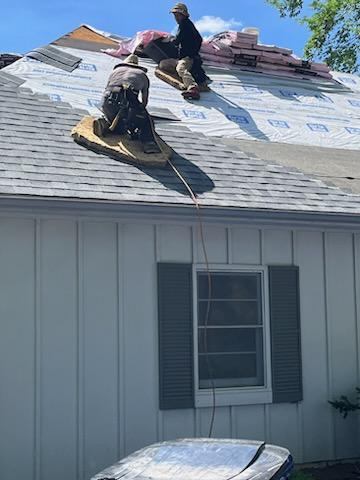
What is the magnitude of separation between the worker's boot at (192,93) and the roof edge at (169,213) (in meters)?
3.83

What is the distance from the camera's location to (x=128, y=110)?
8.24m

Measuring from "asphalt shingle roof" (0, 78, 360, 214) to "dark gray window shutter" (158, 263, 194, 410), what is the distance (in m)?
0.77

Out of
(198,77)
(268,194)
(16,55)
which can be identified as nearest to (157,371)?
(268,194)

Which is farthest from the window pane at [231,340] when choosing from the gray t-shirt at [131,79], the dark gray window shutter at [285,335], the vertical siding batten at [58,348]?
the gray t-shirt at [131,79]

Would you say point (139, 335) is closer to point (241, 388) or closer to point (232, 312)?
point (232, 312)

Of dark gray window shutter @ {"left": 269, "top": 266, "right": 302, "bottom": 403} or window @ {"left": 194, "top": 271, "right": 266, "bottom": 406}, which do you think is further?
dark gray window shutter @ {"left": 269, "top": 266, "right": 302, "bottom": 403}

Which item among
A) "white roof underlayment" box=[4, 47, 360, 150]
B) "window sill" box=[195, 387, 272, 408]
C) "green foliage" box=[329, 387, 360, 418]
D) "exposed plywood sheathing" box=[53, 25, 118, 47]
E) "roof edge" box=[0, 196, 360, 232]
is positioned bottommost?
"green foliage" box=[329, 387, 360, 418]

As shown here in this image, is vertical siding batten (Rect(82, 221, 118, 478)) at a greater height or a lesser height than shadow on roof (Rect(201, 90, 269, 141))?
lesser

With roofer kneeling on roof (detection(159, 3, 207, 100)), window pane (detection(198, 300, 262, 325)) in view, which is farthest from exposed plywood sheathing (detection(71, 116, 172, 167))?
roofer kneeling on roof (detection(159, 3, 207, 100))

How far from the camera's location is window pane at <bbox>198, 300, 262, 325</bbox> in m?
7.56

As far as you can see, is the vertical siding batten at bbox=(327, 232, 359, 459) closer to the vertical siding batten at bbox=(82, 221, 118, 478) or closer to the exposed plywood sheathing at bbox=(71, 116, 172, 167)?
the exposed plywood sheathing at bbox=(71, 116, 172, 167)

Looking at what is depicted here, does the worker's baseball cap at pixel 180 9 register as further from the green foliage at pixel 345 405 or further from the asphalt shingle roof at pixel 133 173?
the green foliage at pixel 345 405

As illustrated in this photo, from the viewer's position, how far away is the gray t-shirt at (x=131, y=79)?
8227 mm

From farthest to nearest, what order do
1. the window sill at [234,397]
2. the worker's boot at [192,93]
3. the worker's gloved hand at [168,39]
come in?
the worker's gloved hand at [168,39] → the worker's boot at [192,93] → the window sill at [234,397]
